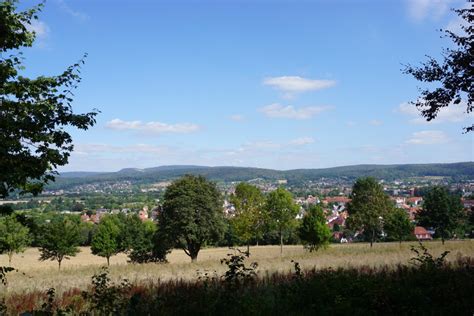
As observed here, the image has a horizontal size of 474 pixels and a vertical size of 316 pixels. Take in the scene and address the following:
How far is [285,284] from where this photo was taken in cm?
991

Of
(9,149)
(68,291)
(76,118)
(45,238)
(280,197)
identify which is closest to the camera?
(9,149)

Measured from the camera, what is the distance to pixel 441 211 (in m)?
59.3

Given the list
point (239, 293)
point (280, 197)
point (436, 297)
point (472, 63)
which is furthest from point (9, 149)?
point (280, 197)

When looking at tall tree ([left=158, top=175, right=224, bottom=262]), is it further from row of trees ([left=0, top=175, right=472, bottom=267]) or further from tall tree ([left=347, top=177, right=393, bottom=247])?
tall tree ([left=347, top=177, right=393, bottom=247])

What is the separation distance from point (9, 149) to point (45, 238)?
56.1 metres

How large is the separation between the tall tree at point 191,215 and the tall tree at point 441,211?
34541 mm

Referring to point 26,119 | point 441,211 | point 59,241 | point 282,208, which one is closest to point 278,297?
point 26,119

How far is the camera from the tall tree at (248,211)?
178 feet

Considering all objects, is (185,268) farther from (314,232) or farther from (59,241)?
(59,241)

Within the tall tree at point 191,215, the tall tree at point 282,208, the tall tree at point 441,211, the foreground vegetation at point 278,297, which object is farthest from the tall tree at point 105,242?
the foreground vegetation at point 278,297

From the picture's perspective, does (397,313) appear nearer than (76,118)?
Yes

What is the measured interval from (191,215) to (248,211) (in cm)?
1625

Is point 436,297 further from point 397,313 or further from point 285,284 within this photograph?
point 285,284

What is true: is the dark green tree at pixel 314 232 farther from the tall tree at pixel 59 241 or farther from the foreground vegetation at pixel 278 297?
the foreground vegetation at pixel 278 297
